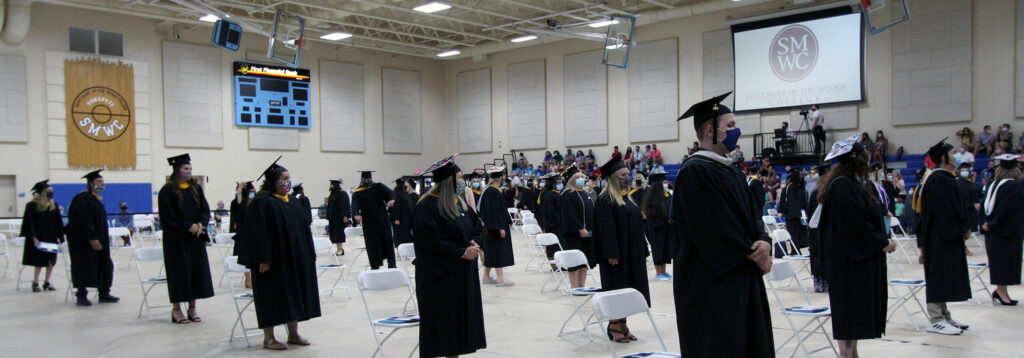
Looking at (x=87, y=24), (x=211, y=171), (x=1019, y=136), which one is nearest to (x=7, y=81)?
(x=87, y=24)

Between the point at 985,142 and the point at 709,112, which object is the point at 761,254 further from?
the point at 985,142

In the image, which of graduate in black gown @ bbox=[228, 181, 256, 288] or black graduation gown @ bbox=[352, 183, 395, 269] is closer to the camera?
graduate in black gown @ bbox=[228, 181, 256, 288]

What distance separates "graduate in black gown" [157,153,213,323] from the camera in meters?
7.15

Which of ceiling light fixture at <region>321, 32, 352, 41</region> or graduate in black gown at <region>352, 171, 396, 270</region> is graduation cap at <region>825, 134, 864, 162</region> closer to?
graduate in black gown at <region>352, 171, 396, 270</region>

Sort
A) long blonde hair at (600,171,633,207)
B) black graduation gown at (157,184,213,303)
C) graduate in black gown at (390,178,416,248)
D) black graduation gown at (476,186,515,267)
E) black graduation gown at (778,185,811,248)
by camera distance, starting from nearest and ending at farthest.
Answer: long blonde hair at (600,171,633,207), black graduation gown at (157,184,213,303), black graduation gown at (476,186,515,267), black graduation gown at (778,185,811,248), graduate in black gown at (390,178,416,248)

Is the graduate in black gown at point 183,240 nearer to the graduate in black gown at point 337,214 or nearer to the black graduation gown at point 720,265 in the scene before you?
the black graduation gown at point 720,265

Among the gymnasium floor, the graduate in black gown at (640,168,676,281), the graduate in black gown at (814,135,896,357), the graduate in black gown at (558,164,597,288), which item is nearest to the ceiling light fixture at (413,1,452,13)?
the graduate in black gown at (640,168,676,281)

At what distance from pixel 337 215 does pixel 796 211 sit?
338 inches

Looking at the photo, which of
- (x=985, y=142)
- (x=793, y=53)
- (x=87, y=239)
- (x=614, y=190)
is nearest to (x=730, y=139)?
(x=614, y=190)

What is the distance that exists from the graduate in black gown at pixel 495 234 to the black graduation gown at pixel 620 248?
11.1ft

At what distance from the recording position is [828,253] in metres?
4.83

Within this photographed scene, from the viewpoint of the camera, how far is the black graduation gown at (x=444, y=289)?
4633 millimetres

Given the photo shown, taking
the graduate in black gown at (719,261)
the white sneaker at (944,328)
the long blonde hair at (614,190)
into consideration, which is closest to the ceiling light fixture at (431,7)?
the long blonde hair at (614,190)

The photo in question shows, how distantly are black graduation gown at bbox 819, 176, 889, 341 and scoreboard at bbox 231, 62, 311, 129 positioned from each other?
79.5ft
